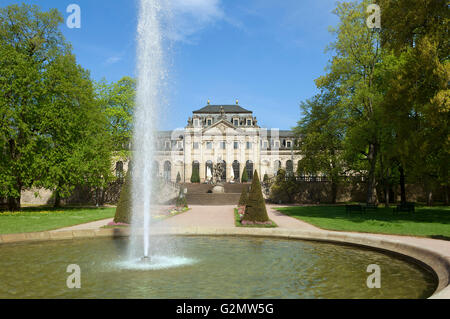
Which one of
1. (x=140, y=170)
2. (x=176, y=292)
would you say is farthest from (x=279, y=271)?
(x=140, y=170)

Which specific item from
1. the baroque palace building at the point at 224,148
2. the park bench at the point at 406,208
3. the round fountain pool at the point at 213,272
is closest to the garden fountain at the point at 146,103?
the round fountain pool at the point at 213,272

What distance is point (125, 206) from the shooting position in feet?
50.0

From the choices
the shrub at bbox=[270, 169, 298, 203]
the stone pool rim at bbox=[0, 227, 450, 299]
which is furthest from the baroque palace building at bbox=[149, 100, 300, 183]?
the stone pool rim at bbox=[0, 227, 450, 299]

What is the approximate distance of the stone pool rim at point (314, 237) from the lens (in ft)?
25.0

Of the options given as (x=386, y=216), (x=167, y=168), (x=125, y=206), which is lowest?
(x=386, y=216)

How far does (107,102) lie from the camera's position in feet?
121

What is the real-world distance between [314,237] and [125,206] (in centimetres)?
842

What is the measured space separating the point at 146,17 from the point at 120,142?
27.5 metres

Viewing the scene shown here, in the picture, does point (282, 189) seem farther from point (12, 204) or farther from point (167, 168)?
point (167, 168)

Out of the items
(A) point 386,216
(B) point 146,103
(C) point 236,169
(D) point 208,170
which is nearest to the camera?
(B) point 146,103

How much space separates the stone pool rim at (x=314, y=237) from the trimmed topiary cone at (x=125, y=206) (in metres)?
2.30

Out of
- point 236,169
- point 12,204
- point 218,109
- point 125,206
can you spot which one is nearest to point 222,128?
point 218,109
